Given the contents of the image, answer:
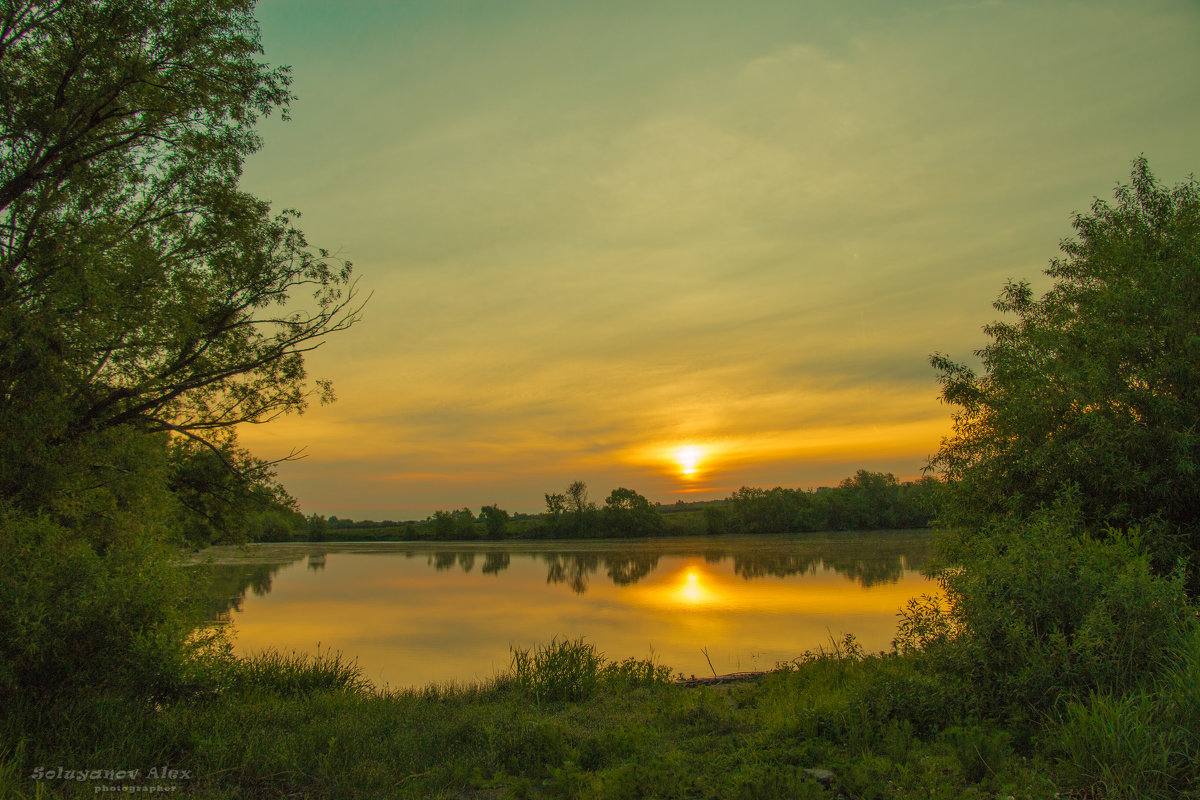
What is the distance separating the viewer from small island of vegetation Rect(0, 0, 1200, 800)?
5500 millimetres

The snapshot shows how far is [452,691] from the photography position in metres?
10.3

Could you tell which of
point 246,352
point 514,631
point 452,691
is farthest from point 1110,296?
point 514,631

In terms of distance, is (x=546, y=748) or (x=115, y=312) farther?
(x=115, y=312)

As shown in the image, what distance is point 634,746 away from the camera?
6.32 m

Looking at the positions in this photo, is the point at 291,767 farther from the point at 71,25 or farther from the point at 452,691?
the point at 71,25

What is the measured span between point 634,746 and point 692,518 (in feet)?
345

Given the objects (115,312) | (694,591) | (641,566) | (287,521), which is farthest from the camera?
(641,566)

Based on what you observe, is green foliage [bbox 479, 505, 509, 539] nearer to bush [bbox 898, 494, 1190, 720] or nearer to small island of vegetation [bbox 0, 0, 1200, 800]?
small island of vegetation [bbox 0, 0, 1200, 800]

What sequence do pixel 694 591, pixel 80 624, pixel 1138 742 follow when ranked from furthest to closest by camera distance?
pixel 694 591 → pixel 80 624 → pixel 1138 742

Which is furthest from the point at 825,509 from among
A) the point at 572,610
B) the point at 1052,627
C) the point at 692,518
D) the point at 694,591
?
the point at 1052,627

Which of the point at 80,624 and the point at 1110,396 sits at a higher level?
the point at 1110,396

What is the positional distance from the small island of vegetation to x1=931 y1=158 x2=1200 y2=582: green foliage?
0.20 feet

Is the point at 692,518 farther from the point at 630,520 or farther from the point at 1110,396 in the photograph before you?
the point at 1110,396

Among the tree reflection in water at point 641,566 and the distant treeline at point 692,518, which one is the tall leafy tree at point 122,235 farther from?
the distant treeline at point 692,518
